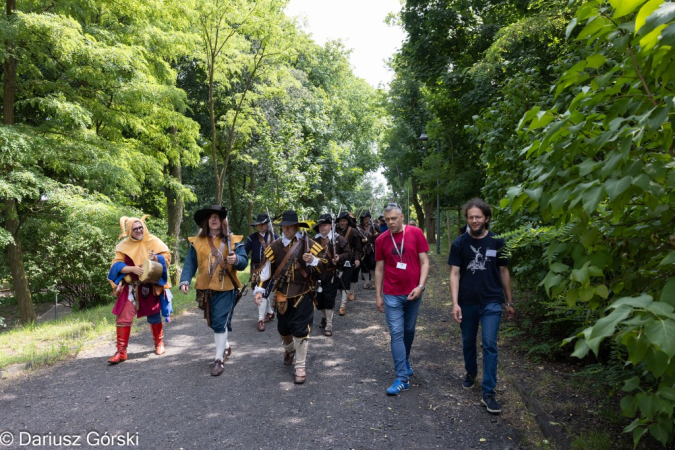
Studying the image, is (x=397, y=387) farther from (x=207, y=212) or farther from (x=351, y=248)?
(x=351, y=248)

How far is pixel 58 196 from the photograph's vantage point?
8773 mm

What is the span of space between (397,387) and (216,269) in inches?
113

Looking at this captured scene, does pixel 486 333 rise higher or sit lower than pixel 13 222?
lower

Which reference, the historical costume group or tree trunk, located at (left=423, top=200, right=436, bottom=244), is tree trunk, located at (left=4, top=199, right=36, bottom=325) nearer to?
the historical costume group

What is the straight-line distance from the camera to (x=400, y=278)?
5074mm

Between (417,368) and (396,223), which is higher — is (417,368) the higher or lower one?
the lower one

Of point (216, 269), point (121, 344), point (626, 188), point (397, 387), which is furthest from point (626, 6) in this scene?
point (121, 344)

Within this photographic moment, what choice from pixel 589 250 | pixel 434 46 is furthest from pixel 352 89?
pixel 589 250

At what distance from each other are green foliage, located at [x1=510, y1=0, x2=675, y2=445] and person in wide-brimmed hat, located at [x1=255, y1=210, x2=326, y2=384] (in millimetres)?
3938

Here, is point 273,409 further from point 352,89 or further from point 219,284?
point 352,89

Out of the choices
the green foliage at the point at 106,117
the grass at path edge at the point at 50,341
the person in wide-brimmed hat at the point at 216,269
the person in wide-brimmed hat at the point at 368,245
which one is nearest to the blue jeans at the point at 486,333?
the person in wide-brimmed hat at the point at 216,269

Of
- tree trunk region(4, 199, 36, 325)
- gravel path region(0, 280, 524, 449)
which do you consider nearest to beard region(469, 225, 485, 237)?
gravel path region(0, 280, 524, 449)

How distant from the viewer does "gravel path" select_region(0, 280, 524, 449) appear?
3.95 metres

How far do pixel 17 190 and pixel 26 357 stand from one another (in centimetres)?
337
